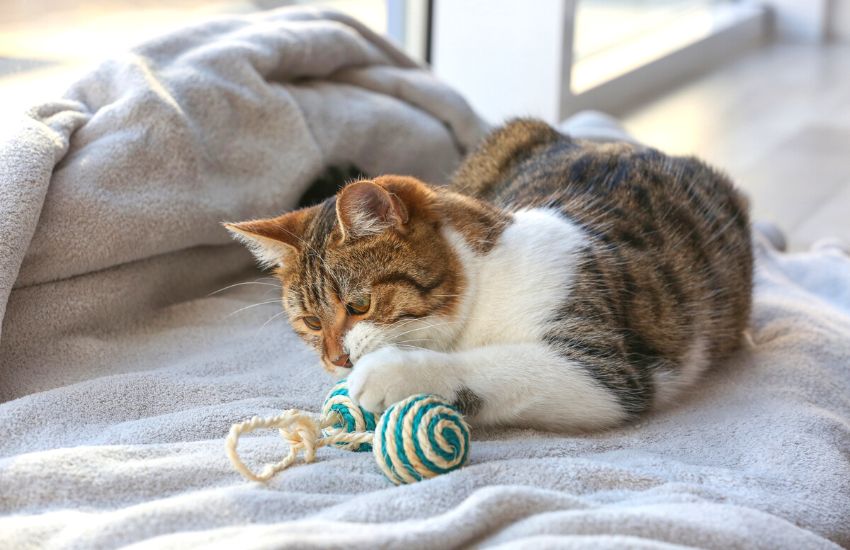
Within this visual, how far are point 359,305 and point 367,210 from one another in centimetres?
14

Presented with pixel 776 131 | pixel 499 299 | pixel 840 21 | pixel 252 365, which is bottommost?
pixel 840 21

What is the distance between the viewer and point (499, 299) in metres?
1.50

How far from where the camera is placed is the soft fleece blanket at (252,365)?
1171mm

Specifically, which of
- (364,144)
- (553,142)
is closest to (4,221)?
(364,144)

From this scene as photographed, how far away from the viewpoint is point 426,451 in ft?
4.12

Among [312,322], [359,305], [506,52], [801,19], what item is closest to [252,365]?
[312,322]

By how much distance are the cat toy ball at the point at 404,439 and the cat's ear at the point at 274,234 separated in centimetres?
31

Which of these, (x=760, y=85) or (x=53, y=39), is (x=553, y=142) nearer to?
(x=53, y=39)

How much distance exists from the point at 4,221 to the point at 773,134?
2.99m

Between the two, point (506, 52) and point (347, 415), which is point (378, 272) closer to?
point (347, 415)

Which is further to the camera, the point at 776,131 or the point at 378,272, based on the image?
the point at 776,131

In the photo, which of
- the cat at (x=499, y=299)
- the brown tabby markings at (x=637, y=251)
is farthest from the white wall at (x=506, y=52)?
the cat at (x=499, y=299)

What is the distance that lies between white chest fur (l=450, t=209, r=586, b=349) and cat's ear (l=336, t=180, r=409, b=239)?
0.11 metres

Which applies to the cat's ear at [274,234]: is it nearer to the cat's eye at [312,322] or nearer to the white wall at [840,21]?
the cat's eye at [312,322]
